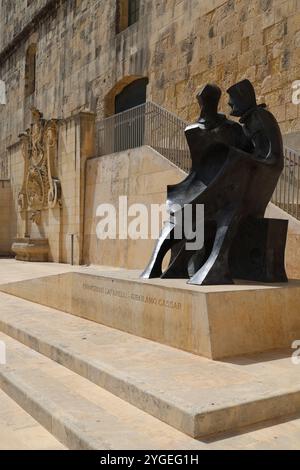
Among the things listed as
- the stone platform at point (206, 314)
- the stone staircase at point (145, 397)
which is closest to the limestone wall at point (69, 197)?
the stone platform at point (206, 314)

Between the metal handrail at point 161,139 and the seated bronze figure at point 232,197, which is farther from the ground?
the metal handrail at point 161,139

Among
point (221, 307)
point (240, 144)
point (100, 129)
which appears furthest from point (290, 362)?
point (100, 129)

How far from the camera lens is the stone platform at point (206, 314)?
13.6 ft

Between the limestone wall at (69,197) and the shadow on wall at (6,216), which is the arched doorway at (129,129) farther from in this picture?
the shadow on wall at (6,216)

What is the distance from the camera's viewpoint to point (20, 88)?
26.5 meters

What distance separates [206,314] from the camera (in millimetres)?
4109

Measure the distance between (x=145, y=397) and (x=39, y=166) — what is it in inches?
518

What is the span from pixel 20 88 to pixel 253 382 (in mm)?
25591

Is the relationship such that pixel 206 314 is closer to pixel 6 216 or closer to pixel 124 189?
pixel 124 189

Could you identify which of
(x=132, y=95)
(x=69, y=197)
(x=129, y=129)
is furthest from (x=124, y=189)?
(x=132, y=95)

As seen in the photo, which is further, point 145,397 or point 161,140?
point 161,140

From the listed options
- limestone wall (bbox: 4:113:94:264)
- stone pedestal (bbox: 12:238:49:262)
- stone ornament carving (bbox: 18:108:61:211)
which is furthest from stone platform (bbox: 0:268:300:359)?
stone pedestal (bbox: 12:238:49:262)

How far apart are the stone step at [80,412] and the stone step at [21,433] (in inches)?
1.6

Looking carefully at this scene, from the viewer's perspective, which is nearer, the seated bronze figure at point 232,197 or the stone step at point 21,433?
the stone step at point 21,433
